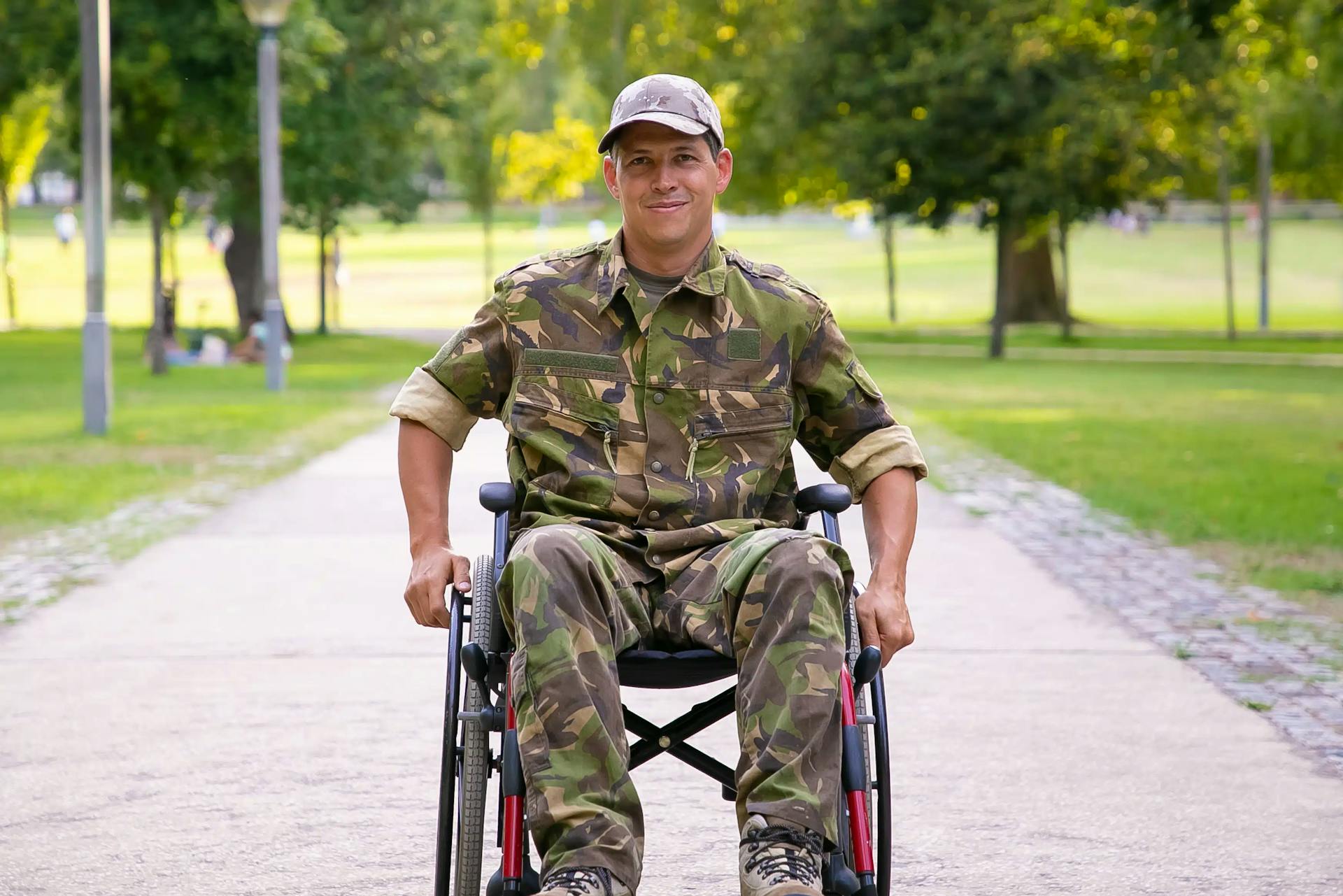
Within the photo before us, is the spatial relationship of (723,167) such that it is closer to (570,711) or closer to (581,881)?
(570,711)

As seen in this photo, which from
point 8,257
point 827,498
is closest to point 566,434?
point 827,498

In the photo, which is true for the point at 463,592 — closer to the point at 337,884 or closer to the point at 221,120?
the point at 337,884

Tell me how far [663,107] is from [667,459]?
2.21ft

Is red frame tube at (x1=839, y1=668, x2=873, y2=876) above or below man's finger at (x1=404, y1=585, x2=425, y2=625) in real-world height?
below

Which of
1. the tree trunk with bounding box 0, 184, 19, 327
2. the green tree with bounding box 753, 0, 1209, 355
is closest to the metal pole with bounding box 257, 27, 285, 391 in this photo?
the green tree with bounding box 753, 0, 1209, 355

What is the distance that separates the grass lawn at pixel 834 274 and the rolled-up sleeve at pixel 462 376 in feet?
112

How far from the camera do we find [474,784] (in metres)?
3.84

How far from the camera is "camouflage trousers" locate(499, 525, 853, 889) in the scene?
3.55 metres

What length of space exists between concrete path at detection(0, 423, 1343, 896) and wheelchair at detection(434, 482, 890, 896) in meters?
0.66

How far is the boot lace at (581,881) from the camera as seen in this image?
3.45 meters

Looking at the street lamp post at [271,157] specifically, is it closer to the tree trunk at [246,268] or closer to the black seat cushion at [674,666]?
the tree trunk at [246,268]

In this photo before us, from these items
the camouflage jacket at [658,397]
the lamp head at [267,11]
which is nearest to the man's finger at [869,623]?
the camouflage jacket at [658,397]

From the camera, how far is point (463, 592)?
4070mm

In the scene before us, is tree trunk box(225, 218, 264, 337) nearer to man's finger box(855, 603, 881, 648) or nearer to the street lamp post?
the street lamp post
